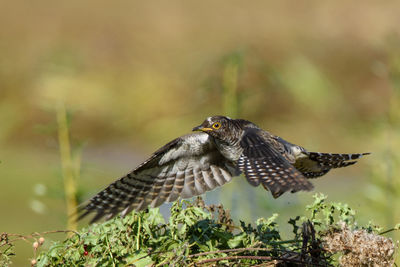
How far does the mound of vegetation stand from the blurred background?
1135mm

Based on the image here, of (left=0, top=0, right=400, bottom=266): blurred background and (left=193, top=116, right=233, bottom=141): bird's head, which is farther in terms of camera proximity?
(left=0, top=0, right=400, bottom=266): blurred background

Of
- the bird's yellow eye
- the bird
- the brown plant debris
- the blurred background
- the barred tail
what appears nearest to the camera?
the brown plant debris

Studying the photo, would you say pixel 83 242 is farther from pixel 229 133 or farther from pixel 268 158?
pixel 229 133

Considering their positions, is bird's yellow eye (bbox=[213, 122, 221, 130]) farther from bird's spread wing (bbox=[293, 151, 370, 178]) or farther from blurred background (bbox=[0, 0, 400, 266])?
bird's spread wing (bbox=[293, 151, 370, 178])

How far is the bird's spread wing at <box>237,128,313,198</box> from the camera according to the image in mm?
3369

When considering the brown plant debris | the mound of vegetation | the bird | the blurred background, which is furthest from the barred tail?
the brown plant debris

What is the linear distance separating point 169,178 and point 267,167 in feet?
3.06

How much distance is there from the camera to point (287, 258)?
2.87m

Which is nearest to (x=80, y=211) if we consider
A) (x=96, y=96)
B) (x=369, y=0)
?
(x=96, y=96)

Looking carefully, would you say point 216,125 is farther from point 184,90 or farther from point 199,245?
point 184,90

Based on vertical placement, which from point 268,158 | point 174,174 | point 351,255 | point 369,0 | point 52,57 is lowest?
point 351,255

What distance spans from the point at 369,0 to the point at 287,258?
2199 centimetres

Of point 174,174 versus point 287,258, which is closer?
point 287,258

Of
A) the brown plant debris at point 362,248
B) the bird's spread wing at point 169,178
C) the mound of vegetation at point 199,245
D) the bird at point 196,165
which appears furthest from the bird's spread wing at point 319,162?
the brown plant debris at point 362,248
